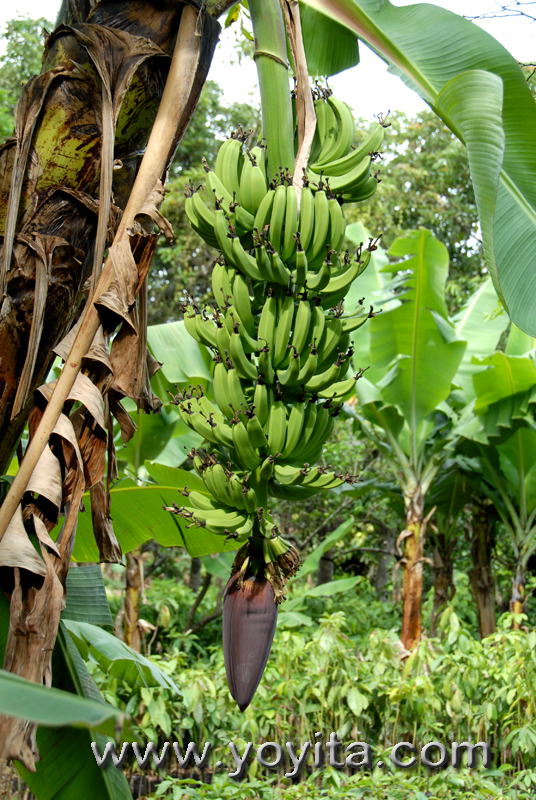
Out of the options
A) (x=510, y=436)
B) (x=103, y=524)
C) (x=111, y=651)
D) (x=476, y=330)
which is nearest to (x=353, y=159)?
(x=103, y=524)

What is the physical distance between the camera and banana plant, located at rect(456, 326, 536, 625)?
3488mm

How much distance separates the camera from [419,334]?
135 inches

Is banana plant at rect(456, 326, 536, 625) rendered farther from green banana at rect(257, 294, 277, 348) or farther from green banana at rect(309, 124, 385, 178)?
green banana at rect(257, 294, 277, 348)

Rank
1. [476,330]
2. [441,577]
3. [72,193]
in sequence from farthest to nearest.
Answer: [441,577], [476,330], [72,193]

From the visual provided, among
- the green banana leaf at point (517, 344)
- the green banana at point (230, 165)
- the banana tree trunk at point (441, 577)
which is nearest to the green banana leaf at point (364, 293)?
the green banana leaf at point (517, 344)

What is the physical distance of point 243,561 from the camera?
1.03m

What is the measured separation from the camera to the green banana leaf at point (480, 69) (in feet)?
3.74

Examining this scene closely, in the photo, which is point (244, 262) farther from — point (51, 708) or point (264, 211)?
point (51, 708)

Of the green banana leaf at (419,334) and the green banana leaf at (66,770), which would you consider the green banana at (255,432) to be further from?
the green banana leaf at (419,334)

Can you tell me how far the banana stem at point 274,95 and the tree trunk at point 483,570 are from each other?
4400 millimetres

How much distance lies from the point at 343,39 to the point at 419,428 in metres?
2.83

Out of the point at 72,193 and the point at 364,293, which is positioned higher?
the point at 364,293

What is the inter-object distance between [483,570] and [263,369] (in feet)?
14.4

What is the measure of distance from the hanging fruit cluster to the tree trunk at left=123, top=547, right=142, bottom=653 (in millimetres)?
3035
